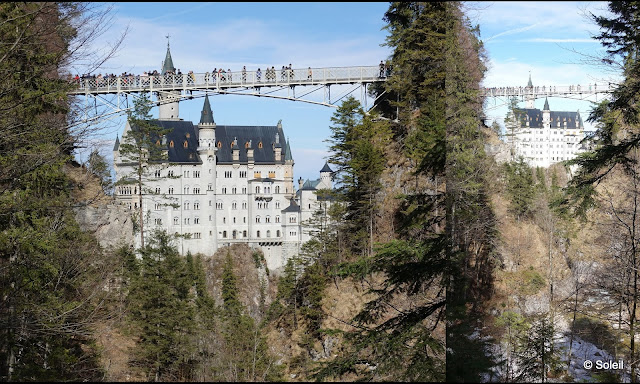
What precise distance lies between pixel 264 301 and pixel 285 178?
7.72 meters

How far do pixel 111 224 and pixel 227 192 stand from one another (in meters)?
8.19

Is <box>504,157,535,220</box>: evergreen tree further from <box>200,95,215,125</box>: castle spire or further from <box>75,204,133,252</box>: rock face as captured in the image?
<box>200,95,215,125</box>: castle spire

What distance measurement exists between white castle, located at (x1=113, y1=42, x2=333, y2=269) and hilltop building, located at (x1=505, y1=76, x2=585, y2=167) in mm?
20521

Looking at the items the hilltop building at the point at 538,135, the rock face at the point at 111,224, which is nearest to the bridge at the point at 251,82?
the rock face at the point at 111,224

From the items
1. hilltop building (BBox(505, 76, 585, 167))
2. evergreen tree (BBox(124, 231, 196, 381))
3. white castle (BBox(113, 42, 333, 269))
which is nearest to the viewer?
hilltop building (BBox(505, 76, 585, 167))

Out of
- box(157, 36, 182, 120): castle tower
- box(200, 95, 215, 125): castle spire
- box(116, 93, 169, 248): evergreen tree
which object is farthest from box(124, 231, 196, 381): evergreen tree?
box(200, 95, 215, 125): castle spire

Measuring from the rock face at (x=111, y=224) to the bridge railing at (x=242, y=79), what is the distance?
19.1 ft

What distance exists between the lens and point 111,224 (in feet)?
102

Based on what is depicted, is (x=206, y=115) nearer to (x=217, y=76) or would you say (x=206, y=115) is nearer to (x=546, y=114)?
(x=217, y=76)

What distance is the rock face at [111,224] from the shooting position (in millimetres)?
29453

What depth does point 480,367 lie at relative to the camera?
7.13m

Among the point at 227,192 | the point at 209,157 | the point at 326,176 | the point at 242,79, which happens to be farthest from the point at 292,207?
the point at 242,79

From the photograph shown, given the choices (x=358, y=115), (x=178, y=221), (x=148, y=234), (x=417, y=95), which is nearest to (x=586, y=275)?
(x=417, y=95)

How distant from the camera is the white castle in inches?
1353
